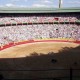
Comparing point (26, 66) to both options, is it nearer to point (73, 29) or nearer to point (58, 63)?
point (58, 63)

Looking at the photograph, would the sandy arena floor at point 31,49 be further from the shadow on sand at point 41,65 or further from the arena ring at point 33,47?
the shadow on sand at point 41,65

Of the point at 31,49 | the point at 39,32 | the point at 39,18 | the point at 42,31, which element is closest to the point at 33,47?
the point at 31,49

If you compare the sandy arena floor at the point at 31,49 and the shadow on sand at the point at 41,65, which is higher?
the shadow on sand at the point at 41,65

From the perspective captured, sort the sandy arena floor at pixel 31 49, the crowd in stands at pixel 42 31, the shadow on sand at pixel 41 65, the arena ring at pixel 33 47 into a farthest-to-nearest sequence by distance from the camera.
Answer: the crowd in stands at pixel 42 31, the arena ring at pixel 33 47, the sandy arena floor at pixel 31 49, the shadow on sand at pixel 41 65

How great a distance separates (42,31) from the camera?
44000mm

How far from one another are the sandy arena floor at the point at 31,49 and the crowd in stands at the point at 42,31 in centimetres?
340

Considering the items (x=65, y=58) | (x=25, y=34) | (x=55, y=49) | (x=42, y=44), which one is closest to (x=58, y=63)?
(x=65, y=58)

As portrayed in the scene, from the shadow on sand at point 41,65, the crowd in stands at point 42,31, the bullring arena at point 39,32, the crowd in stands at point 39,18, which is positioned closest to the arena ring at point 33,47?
the bullring arena at point 39,32

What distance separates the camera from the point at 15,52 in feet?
112

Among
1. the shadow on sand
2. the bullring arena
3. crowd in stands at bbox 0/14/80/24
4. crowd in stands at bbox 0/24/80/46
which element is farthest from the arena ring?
crowd in stands at bbox 0/14/80/24

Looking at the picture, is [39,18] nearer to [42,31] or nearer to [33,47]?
[42,31]

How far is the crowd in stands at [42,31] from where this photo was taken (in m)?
42.1

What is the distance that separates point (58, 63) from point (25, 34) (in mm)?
17665

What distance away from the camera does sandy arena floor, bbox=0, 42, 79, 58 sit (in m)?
32.8
